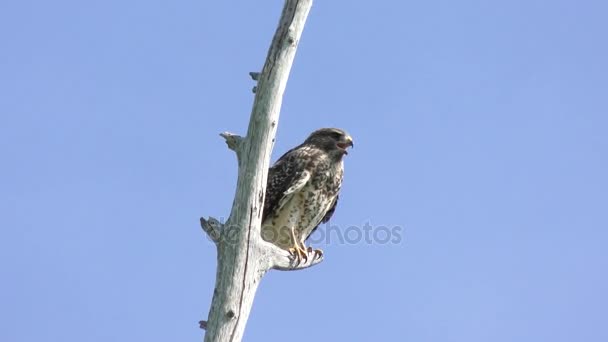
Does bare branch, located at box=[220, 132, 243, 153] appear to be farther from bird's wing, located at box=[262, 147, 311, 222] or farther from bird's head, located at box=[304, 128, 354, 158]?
bird's head, located at box=[304, 128, 354, 158]

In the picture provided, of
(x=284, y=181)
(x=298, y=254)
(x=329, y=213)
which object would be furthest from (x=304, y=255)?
(x=329, y=213)

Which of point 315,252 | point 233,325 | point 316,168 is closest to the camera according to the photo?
point 233,325

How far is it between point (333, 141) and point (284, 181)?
0.83 metres

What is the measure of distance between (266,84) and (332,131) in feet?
9.27

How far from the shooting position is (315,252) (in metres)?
8.91

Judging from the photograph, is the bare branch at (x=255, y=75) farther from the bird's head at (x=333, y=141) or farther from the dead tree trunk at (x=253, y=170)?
the bird's head at (x=333, y=141)

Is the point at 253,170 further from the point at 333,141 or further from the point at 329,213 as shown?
the point at 329,213

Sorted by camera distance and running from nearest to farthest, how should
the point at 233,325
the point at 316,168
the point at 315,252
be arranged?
the point at 233,325
the point at 315,252
the point at 316,168

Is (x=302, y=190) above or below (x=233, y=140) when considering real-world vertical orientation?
above

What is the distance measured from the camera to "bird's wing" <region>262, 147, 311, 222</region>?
932 centimetres

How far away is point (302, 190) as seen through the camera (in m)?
9.51

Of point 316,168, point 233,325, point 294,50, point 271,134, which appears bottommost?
point 233,325

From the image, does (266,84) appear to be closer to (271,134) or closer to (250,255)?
(271,134)

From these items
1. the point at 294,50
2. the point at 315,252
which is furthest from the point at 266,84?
the point at 315,252
